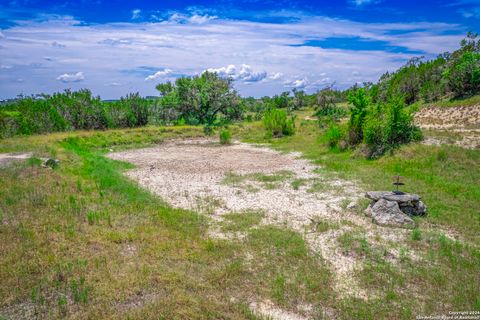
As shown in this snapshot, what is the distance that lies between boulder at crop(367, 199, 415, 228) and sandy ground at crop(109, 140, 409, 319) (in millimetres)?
292

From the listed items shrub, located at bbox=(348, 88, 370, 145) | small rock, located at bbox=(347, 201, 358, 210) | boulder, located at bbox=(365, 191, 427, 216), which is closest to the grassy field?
boulder, located at bbox=(365, 191, 427, 216)

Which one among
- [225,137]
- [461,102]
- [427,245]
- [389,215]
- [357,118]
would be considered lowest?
[427,245]

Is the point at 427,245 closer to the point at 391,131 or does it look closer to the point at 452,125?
the point at 391,131

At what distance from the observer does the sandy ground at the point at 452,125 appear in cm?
1858

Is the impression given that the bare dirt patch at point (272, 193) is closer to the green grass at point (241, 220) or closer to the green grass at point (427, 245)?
the green grass at point (241, 220)

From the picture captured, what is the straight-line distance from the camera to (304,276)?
7047mm

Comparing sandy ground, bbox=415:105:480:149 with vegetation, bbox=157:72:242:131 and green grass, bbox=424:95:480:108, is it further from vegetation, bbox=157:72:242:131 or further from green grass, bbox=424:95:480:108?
vegetation, bbox=157:72:242:131

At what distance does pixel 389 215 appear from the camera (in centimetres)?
1010

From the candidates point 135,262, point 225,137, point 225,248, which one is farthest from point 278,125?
point 135,262

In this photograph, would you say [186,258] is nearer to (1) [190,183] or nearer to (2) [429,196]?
(1) [190,183]

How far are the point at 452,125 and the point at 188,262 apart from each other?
78.9 ft

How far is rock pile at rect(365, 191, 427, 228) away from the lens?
988 cm

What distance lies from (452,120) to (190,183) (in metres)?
21.9

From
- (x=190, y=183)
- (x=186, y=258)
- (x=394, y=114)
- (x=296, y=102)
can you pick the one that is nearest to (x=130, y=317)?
(x=186, y=258)
